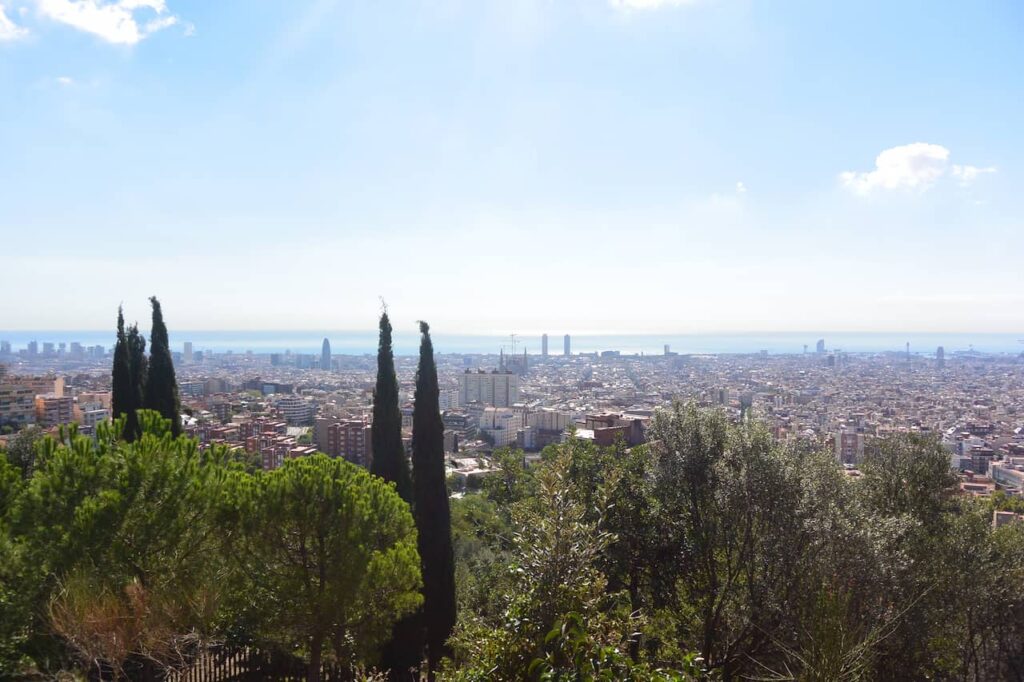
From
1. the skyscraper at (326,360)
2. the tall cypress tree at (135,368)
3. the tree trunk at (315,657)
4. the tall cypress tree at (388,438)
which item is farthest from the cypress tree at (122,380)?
the skyscraper at (326,360)

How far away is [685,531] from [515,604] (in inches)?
191

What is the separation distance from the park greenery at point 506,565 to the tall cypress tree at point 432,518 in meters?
2.64

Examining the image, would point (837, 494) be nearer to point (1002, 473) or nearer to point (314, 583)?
point (314, 583)

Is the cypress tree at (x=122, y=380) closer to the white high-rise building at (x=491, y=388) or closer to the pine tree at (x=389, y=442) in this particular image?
the pine tree at (x=389, y=442)

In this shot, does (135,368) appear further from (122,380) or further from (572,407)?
(572,407)

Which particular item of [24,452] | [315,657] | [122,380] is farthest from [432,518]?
[24,452]

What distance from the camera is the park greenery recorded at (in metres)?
4.98

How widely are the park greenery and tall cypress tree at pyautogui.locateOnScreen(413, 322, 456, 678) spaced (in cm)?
264

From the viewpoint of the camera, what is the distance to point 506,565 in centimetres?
661

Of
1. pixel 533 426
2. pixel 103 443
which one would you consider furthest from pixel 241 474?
pixel 533 426

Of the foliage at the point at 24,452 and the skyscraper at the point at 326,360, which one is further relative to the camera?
the skyscraper at the point at 326,360

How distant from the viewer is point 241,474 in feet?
21.6

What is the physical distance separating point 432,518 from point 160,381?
795 cm

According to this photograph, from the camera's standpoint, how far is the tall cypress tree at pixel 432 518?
9.43 meters
